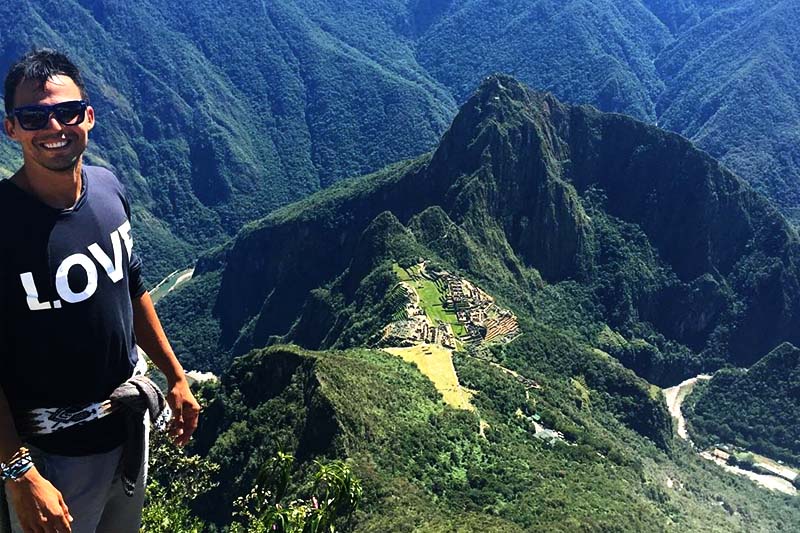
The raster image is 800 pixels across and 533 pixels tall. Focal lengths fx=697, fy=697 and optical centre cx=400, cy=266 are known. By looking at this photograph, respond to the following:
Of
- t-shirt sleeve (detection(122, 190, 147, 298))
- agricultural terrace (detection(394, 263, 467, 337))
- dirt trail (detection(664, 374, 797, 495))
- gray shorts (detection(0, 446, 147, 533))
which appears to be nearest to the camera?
gray shorts (detection(0, 446, 147, 533))

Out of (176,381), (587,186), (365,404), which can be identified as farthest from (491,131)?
(176,381)

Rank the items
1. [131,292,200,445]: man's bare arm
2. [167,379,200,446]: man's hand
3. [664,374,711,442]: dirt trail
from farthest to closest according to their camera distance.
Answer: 1. [664,374,711,442]: dirt trail
2. [167,379,200,446]: man's hand
3. [131,292,200,445]: man's bare arm

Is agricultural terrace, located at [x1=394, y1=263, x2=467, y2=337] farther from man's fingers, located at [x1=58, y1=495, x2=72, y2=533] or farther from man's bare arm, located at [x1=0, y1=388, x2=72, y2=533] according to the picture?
man's bare arm, located at [x1=0, y1=388, x2=72, y2=533]

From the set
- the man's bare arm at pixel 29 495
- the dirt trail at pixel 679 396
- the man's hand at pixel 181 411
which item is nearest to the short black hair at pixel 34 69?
the man's bare arm at pixel 29 495

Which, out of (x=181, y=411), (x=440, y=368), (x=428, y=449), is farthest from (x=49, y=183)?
(x=440, y=368)

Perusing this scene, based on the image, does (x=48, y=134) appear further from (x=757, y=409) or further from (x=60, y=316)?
(x=757, y=409)

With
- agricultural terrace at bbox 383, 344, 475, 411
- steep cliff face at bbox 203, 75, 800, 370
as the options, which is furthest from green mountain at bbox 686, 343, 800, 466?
agricultural terrace at bbox 383, 344, 475, 411

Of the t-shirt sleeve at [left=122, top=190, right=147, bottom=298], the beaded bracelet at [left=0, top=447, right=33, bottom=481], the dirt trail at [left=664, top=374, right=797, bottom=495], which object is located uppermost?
the t-shirt sleeve at [left=122, top=190, right=147, bottom=298]
